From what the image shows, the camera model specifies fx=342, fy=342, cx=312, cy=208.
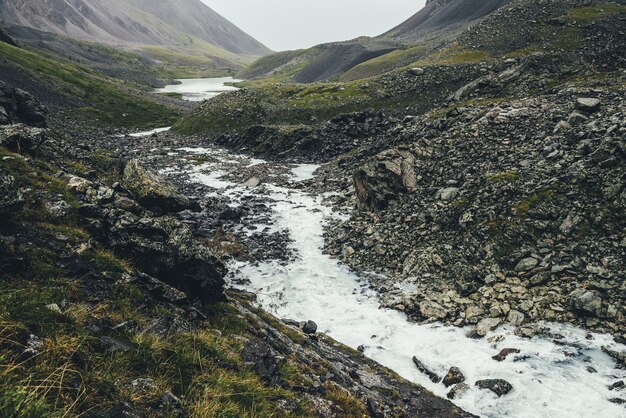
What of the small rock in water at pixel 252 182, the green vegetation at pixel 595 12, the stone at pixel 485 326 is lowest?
the stone at pixel 485 326

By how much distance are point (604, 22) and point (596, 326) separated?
7534 cm

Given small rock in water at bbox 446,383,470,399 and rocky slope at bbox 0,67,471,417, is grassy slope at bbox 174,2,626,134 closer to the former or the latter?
small rock in water at bbox 446,383,470,399

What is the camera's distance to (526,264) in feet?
58.3

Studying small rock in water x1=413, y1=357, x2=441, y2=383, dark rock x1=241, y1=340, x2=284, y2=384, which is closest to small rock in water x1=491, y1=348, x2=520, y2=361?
small rock in water x1=413, y1=357, x2=441, y2=383

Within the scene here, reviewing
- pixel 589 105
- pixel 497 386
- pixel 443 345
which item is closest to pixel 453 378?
pixel 497 386

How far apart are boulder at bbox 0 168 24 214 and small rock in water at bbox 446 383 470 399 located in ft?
50.9

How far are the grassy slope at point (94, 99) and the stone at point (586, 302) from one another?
308 ft

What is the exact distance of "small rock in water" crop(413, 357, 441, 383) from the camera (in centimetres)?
1370

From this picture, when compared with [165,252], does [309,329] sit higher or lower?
lower

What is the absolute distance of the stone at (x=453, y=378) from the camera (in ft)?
43.8

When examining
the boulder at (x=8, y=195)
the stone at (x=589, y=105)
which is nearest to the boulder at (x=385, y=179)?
the stone at (x=589, y=105)

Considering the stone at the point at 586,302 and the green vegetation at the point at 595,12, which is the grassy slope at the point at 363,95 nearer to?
the green vegetation at the point at 595,12

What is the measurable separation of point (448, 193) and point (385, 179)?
592 centimetres

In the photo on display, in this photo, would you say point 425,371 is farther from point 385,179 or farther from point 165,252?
point 385,179
